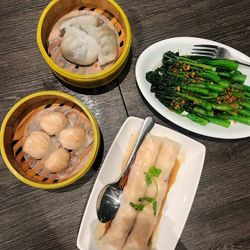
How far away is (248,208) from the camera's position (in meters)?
1.72

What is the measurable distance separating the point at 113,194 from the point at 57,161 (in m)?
0.34

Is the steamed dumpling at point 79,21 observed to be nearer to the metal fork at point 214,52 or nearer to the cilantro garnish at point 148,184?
the metal fork at point 214,52

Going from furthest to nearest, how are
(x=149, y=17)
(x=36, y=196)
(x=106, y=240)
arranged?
(x=149, y=17) → (x=36, y=196) → (x=106, y=240)

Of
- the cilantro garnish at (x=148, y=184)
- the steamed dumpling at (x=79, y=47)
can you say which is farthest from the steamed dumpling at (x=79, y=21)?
the cilantro garnish at (x=148, y=184)

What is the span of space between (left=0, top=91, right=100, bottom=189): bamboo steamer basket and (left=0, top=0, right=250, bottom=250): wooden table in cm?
15

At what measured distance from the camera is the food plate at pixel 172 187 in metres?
1.56

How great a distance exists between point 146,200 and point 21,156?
70 centimetres

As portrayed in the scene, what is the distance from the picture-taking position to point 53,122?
1587 millimetres

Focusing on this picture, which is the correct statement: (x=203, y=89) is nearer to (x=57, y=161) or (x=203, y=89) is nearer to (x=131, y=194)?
(x=131, y=194)

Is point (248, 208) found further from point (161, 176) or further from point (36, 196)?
point (36, 196)

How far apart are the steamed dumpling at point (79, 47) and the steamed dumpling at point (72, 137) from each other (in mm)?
369

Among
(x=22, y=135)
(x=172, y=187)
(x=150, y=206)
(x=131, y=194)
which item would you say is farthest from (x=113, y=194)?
(x=22, y=135)

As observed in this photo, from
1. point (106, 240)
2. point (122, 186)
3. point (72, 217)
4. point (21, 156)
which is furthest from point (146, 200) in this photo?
point (21, 156)

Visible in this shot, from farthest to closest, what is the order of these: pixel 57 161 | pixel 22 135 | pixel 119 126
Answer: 1. pixel 119 126
2. pixel 22 135
3. pixel 57 161
